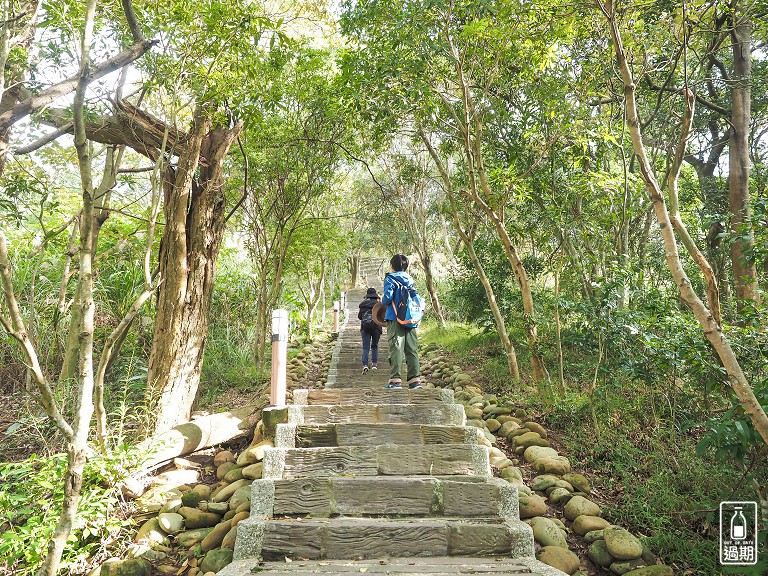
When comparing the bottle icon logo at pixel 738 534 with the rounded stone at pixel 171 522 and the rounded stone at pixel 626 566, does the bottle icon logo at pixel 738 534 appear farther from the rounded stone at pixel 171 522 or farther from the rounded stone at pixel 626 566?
the rounded stone at pixel 171 522

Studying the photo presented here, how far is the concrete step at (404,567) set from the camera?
2809mm

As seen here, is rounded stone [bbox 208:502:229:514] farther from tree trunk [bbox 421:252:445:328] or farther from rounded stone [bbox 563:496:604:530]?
tree trunk [bbox 421:252:445:328]

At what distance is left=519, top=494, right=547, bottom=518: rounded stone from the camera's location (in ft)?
11.8

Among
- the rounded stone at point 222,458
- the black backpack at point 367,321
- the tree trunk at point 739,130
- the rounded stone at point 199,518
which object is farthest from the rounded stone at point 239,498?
the tree trunk at point 739,130

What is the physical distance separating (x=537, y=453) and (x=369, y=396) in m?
1.90

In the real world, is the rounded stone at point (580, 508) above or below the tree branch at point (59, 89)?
below

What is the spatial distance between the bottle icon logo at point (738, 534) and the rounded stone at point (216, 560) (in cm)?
→ 319

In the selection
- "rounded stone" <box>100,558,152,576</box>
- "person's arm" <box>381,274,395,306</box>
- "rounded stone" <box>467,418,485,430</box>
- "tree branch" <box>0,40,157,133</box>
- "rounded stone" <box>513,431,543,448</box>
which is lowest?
"rounded stone" <box>100,558,152,576</box>

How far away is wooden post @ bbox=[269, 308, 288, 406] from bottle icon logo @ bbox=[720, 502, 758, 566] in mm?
3689

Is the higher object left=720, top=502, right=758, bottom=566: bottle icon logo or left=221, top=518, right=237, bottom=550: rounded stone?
left=720, top=502, right=758, bottom=566: bottle icon logo

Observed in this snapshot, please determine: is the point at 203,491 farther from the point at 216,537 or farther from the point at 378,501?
the point at 378,501

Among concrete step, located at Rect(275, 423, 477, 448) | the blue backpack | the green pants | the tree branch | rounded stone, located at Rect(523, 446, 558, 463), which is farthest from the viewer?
the green pants

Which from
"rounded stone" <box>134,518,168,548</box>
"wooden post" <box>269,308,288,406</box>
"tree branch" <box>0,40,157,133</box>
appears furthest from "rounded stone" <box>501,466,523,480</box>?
"tree branch" <box>0,40,157,133</box>

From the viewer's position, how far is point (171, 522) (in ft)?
11.5
